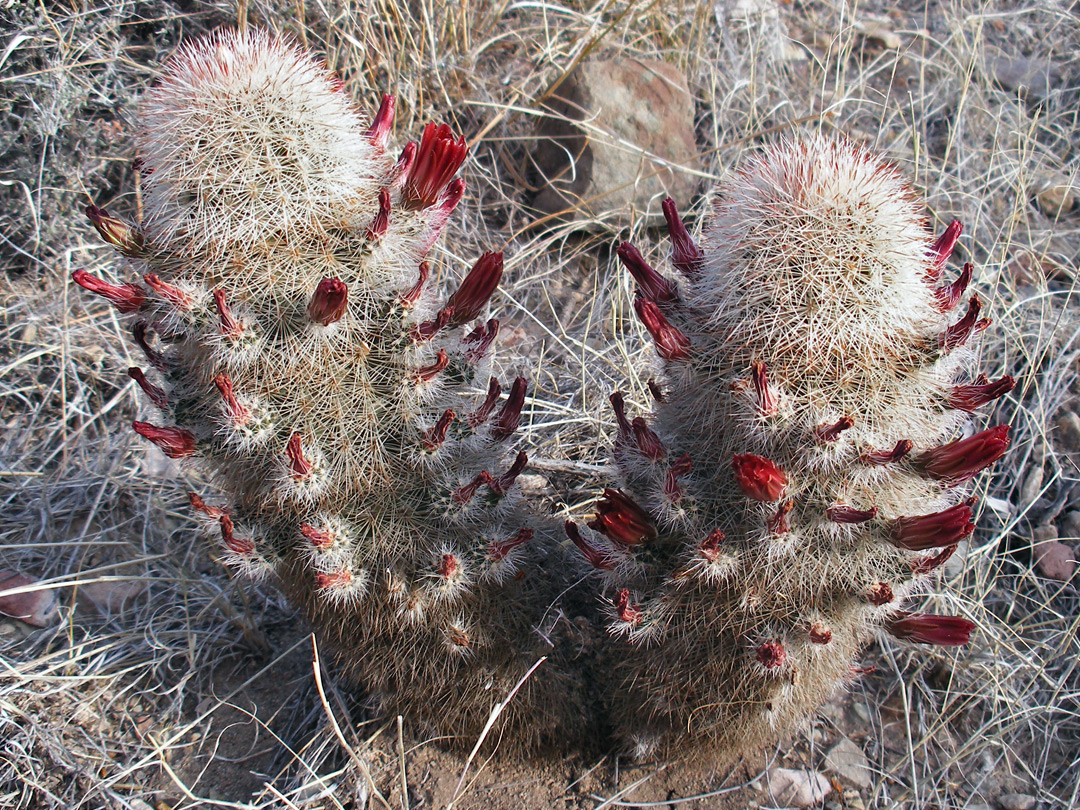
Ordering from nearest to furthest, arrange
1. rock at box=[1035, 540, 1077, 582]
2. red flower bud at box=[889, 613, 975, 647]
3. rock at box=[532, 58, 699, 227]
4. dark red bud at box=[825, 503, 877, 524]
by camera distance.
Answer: dark red bud at box=[825, 503, 877, 524], red flower bud at box=[889, 613, 975, 647], rock at box=[1035, 540, 1077, 582], rock at box=[532, 58, 699, 227]

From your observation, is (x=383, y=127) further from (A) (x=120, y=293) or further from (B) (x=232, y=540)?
(B) (x=232, y=540)

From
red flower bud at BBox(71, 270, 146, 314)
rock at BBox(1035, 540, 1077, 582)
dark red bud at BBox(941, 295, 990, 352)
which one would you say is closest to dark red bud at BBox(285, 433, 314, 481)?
red flower bud at BBox(71, 270, 146, 314)

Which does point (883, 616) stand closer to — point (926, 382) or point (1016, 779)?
point (926, 382)

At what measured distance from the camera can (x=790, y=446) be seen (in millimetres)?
1912

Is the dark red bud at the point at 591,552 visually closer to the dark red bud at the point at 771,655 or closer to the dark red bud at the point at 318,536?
the dark red bud at the point at 771,655

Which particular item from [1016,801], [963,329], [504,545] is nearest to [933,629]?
[963,329]

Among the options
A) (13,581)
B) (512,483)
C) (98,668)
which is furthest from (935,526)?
(13,581)

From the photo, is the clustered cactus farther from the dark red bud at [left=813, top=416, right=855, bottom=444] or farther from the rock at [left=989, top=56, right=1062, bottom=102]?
the rock at [left=989, top=56, right=1062, bottom=102]

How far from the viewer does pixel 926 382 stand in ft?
6.33

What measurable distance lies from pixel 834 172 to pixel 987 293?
249 cm

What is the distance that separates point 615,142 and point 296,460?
9.76 ft

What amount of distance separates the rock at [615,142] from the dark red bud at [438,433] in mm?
2382

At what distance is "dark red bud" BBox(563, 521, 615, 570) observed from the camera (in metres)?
2.20

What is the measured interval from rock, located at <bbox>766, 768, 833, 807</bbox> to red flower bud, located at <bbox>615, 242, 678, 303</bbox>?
5.61 feet
